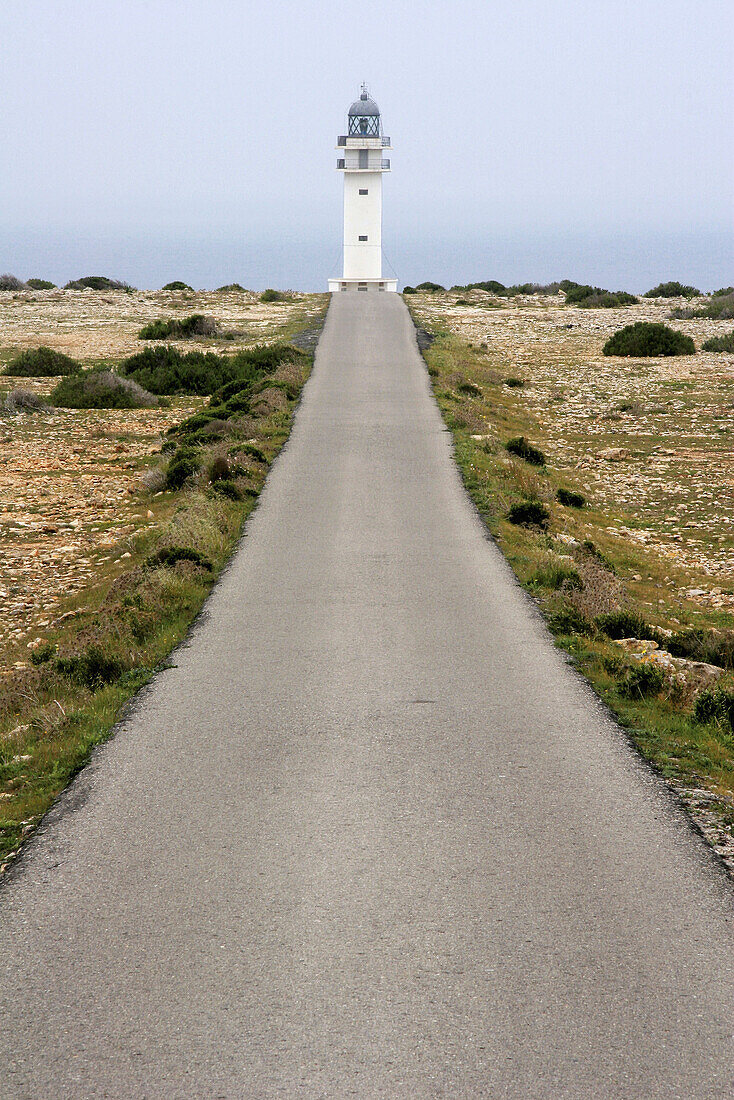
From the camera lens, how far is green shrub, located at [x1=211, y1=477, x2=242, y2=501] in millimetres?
15523

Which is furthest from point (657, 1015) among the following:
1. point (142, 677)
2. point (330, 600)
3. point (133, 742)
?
point (330, 600)

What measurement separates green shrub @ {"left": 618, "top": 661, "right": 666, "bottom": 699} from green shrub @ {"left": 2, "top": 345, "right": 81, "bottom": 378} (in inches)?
972

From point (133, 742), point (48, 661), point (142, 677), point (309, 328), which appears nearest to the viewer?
point (133, 742)

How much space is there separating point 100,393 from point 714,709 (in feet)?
71.0

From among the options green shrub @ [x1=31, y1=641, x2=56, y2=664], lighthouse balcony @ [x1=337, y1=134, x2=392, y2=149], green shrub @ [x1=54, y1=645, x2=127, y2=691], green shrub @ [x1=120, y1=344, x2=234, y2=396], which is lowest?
green shrub @ [x1=31, y1=641, x2=56, y2=664]

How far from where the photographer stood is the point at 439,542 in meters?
13.2

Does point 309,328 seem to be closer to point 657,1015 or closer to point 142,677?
point 142,677

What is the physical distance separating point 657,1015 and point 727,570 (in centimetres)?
1067

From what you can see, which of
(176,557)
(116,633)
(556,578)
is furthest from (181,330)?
(116,633)

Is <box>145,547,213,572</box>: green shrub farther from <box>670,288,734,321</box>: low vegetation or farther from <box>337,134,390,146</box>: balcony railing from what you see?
<box>337,134,390,146</box>: balcony railing

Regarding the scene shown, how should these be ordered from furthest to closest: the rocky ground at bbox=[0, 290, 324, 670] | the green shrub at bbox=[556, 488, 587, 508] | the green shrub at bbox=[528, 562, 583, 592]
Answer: the green shrub at bbox=[556, 488, 587, 508]
the rocky ground at bbox=[0, 290, 324, 670]
the green shrub at bbox=[528, 562, 583, 592]

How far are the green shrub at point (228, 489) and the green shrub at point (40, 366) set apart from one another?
15450 millimetres

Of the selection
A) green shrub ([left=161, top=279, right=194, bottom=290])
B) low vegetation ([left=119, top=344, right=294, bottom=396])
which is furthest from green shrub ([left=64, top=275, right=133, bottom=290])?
low vegetation ([left=119, top=344, right=294, bottom=396])

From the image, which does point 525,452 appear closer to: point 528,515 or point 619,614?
point 528,515
